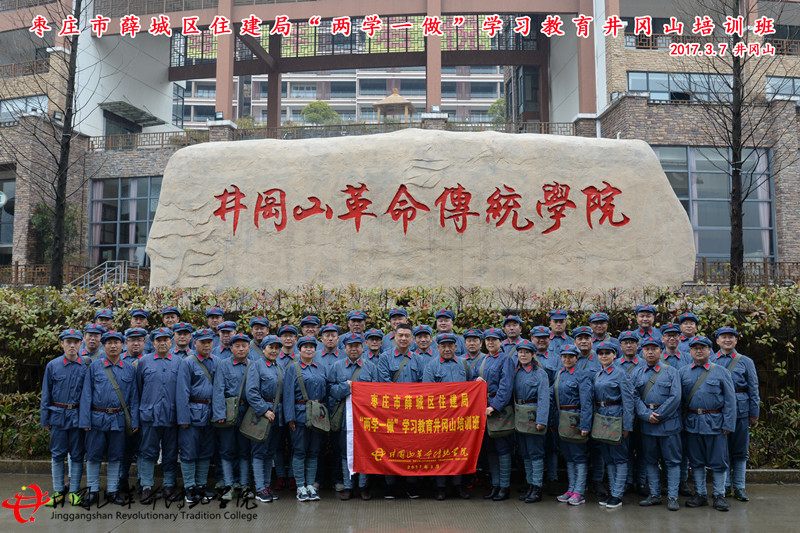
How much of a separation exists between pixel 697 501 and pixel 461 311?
328cm

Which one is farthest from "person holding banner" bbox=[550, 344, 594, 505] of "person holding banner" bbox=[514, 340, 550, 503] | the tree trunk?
the tree trunk

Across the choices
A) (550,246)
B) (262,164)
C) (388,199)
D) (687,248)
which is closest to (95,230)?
(262,164)

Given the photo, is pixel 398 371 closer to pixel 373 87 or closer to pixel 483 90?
pixel 373 87

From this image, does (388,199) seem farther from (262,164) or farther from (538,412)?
(538,412)

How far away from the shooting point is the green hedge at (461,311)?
739 centimetres

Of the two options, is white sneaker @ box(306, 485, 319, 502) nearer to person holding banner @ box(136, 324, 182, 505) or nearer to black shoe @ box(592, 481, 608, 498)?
person holding banner @ box(136, 324, 182, 505)

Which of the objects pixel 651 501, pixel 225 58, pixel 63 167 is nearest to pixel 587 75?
pixel 225 58

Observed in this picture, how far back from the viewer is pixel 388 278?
28.7ft

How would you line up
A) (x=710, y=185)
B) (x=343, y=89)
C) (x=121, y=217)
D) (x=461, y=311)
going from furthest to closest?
(x=343, y=89) < (x=121, y=217) < (x=710, y=185) < (x=461, y=311)

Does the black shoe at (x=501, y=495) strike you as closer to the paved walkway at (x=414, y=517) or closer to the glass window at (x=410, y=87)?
the paved walkway at (x=414, y=517)

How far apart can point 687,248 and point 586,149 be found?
1.89 m

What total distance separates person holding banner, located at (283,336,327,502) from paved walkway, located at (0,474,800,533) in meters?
0.21

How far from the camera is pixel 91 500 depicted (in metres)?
5.75

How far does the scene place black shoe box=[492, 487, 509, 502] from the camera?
236 inches
